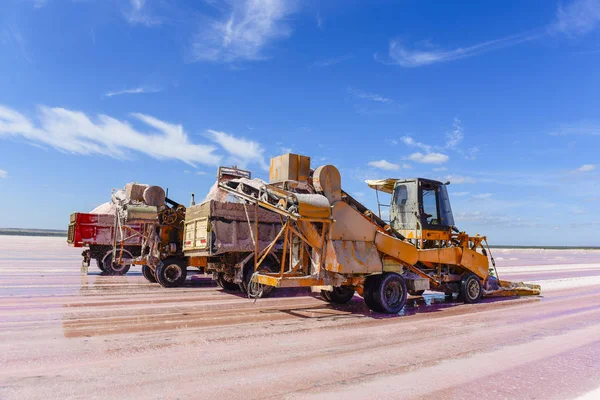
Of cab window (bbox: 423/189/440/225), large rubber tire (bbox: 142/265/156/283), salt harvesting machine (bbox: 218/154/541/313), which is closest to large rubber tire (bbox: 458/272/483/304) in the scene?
salt harvesting machine (bbox: 218/154/541/313)

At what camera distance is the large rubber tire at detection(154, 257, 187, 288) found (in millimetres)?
13219

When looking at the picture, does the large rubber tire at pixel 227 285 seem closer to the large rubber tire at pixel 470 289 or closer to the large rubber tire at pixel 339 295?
the large rubber tire at pixel 339 295

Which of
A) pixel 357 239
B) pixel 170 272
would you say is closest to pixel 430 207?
pixel 357 239

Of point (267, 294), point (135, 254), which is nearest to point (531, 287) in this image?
point (267, 294)

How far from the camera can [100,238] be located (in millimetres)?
17391

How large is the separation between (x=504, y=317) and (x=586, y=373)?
12.2ft

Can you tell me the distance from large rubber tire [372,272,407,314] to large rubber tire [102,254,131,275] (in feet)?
40.0

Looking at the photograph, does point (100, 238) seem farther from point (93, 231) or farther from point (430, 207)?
point (430, 207)

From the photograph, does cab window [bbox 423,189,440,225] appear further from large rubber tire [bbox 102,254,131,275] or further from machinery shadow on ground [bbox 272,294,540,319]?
large rubber tire [bbox 102,254,131,275]

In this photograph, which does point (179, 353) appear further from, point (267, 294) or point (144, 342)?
point (267, 294)

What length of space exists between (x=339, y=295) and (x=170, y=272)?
6046mm

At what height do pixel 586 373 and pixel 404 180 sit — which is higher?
pixel 404 180

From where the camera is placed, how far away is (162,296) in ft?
36.0

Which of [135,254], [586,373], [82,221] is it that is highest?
[82,221]
